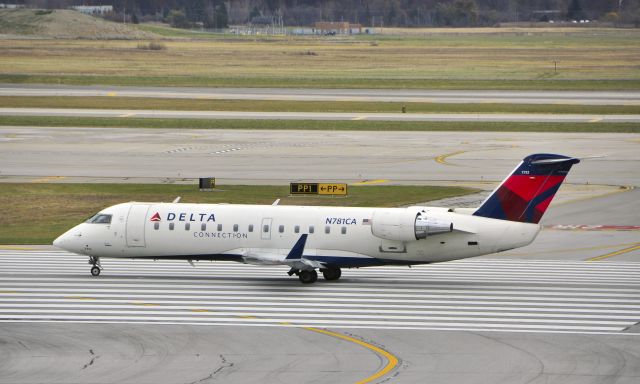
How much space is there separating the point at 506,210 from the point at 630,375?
43.4 ft

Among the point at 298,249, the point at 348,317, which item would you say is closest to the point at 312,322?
the point at 348,317

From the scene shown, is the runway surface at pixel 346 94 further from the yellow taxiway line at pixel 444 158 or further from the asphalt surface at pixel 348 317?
the asphalt surface at pixel 348 317

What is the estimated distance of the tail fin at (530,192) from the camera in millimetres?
41156

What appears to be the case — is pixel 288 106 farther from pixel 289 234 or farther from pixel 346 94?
pixel 289 234

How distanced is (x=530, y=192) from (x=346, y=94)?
91.7 metres

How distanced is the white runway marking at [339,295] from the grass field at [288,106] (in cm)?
6846

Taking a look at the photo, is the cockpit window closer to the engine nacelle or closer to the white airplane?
the white airplane

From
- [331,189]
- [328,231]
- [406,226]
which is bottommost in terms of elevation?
[331,189]

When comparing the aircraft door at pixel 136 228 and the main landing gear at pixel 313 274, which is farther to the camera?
the aircraft door at pixel 136 228

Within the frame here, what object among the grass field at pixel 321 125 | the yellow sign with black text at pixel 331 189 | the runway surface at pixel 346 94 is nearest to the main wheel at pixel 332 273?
the yellow sign with black text at pixel 331 189

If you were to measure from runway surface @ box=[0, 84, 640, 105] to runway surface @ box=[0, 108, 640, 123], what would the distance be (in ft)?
41.8

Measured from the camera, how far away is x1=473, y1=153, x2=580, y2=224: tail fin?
135 ft

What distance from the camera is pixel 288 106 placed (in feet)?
391

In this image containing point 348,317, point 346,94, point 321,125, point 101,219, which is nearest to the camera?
point 348,317
